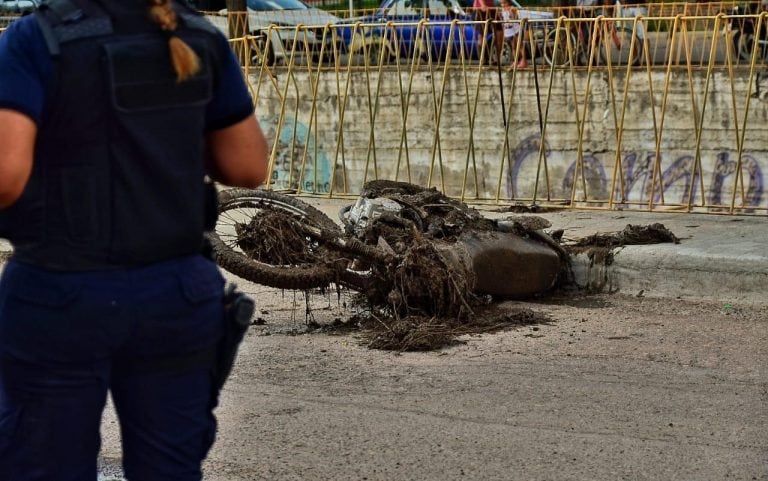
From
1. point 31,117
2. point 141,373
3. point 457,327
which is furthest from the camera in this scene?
point 457,327

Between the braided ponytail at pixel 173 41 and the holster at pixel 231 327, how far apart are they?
48cm

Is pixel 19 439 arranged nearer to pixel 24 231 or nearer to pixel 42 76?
pixel 24 231

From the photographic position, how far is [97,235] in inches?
93.8

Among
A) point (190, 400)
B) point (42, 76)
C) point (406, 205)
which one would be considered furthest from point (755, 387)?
point (42, 76)

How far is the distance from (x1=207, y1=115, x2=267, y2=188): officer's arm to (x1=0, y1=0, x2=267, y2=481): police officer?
5.9 inches

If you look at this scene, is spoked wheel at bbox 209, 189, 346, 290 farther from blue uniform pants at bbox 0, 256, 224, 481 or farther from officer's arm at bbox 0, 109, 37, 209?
officer's arm at bbox 0, 109, 37, 209

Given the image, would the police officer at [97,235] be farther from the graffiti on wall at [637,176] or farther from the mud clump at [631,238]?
the graffiti on wall at [637,176]

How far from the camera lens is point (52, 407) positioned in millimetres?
2383

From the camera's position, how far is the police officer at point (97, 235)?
7.72 ft

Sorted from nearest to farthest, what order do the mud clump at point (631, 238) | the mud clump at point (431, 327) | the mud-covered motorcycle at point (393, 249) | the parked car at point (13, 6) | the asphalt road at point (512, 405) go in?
the asphalt road at point (512, 405)
the mud clump at point (431, 327)
the mud-covered motorcycle at point (393, 249)
the mud clump at point (631, 238)
the parked car at point (13, 6)

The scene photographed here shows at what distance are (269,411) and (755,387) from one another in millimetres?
2147

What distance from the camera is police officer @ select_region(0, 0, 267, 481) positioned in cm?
235

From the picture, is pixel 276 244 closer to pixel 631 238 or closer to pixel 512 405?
pixel 512 405

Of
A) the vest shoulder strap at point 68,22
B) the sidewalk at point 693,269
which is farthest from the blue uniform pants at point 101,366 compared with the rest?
the sidewalk at point 693,269
